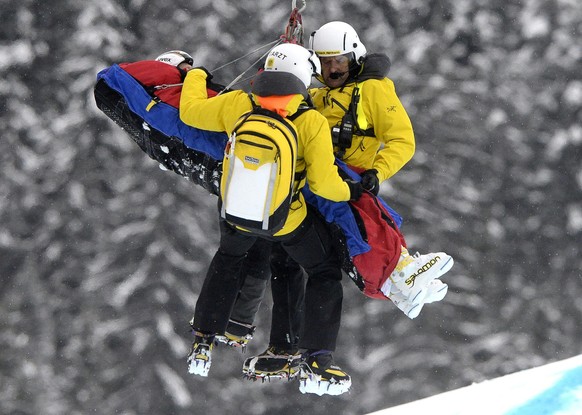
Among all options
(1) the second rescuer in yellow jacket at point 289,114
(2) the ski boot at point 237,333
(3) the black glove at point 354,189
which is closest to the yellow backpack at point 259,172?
(1) the second rescuer in yellow jacket at point 289,114

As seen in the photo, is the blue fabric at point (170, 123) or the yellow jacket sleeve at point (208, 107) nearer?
the yellow jacket sleeve at point (208, 107)

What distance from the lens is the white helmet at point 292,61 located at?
3.55m

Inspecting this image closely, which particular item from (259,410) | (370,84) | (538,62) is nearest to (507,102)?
(538,62)

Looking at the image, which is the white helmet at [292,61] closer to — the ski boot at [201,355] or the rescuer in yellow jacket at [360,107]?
the rescuer in yellow jacket at [360,107]

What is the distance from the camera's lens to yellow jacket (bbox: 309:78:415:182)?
3900mm

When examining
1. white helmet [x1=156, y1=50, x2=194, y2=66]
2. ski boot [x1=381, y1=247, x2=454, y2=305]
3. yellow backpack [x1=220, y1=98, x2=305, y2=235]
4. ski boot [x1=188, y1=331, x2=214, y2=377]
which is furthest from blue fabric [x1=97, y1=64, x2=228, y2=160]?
ski boot [x1=381, y1=247, x2=454, y2=305]

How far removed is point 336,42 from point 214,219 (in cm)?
337

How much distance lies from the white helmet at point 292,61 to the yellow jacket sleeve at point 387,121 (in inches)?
14.8

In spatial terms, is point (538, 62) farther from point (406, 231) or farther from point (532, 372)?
point (532, 372)

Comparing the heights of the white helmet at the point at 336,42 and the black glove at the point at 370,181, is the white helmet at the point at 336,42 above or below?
above

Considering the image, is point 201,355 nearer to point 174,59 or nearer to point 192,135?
point 192,135

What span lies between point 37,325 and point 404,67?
333 centimetres

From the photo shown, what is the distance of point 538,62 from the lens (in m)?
7.44

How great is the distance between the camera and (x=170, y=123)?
3.99 metres
